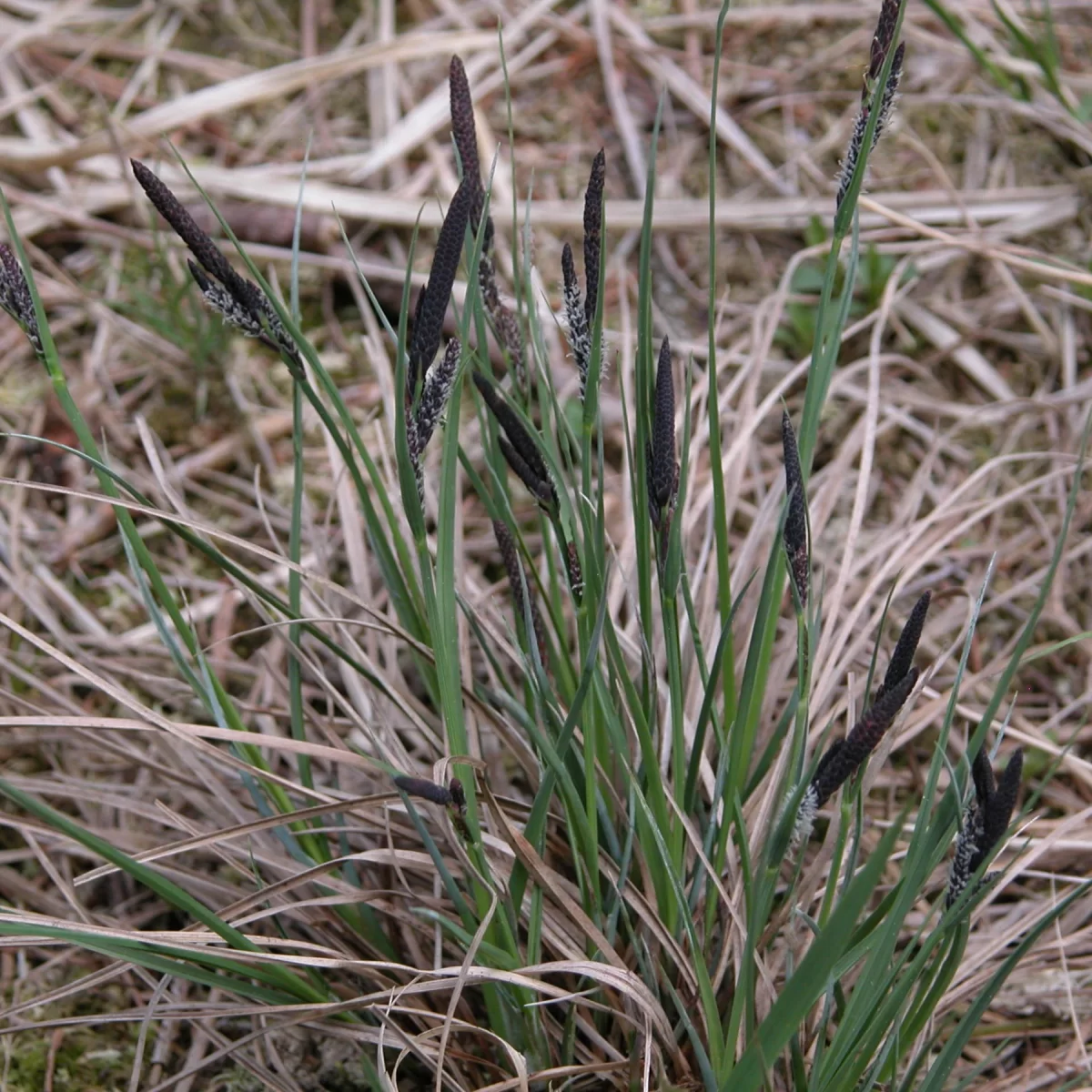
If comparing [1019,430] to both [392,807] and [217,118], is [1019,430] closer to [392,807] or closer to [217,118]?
[392,807]

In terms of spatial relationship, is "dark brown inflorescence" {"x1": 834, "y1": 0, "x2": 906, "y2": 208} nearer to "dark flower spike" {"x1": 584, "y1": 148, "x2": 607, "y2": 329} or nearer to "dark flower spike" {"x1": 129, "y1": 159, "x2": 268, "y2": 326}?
"dark flower spike" {"x1": 584, "y1": 148, "x2": 607, "y2": 329}

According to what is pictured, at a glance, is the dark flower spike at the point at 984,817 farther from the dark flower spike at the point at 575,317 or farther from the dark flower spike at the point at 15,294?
the dark flower spike at the point at 15,294

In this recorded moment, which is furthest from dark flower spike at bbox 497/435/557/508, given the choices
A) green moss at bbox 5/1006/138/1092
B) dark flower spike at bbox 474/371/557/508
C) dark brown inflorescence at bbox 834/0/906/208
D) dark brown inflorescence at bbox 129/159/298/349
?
green moss at bbox 5/1006/138/1092

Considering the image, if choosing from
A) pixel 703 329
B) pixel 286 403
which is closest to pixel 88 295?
pixel 286 403

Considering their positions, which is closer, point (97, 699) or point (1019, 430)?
point (97, 699)

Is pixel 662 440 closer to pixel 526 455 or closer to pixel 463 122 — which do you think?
pixel 526 455
